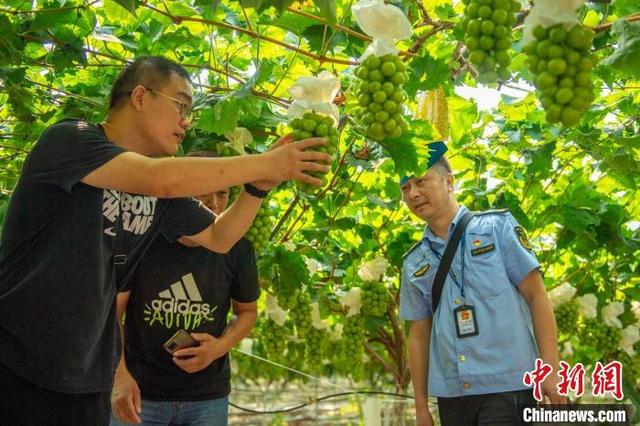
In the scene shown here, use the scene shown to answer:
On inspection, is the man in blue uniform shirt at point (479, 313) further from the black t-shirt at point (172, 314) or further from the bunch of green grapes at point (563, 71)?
the bunch of green grapes at point (563, 71)

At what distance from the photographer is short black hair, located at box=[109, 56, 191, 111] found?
210cm

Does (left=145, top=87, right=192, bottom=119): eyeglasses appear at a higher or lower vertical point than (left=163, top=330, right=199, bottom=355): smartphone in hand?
higher

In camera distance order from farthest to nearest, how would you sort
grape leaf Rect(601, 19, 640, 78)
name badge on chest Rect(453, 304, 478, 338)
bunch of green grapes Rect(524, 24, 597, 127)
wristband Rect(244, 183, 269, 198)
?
name badge on chest Rect(453, 304, 478, 338) → wristband Rect(244, 183, 269, 198) → grape leaf Rect(601, 19, 640, 78) → bunch of green grapes Rect(524, 24, 597, 127)

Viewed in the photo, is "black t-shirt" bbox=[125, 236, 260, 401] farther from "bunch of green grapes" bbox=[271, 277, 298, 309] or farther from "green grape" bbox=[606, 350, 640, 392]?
"green grape" bbox=[606, 350, 640, 392]

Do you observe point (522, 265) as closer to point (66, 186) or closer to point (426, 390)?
point (426, 390)

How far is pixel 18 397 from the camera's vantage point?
1755 mm

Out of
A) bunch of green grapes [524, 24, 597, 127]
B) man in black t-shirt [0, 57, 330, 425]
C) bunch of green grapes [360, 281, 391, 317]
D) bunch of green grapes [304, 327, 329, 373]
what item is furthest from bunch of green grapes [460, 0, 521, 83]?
bunch of green grapes [304, 327, 329, 373]

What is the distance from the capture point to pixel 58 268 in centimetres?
179

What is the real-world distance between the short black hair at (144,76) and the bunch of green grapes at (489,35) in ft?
3.63

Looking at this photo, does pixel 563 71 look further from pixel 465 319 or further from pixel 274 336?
pixel 274 336

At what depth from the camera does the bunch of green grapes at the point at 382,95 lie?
4.98ft

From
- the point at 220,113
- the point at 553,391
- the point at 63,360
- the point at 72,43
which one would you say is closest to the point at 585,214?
the point at 553,391

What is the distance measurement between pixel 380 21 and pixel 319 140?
0.30 meters

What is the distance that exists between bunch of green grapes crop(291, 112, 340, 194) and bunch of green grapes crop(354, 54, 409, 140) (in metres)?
0.16
